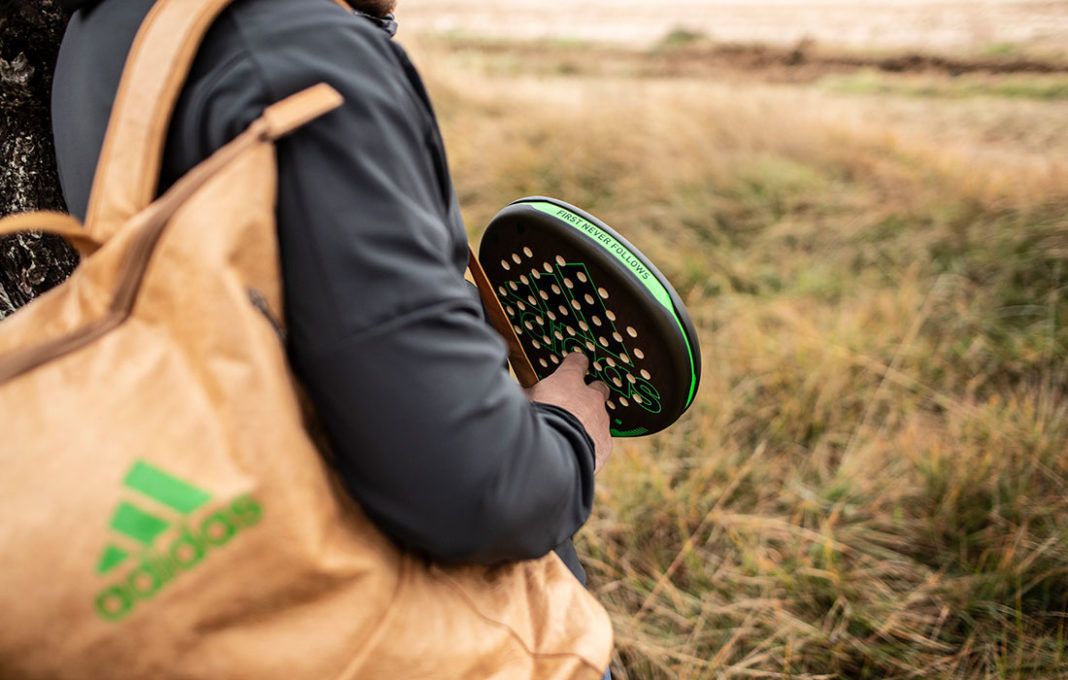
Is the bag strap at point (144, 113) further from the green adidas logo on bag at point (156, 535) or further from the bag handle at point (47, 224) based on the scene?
the green adidas logo on bag at point (156, 535)

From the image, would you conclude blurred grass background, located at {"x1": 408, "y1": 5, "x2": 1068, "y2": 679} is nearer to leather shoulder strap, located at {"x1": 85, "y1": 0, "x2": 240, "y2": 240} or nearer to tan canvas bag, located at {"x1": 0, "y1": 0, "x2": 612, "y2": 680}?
tan canvas bag, located at {"x1": 0, "y1": 0, "x2": 612, "y2": 680}

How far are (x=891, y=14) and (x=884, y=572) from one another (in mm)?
17334

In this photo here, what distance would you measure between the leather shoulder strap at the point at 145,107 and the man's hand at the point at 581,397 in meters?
0.54

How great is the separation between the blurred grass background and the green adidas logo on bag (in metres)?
1.37

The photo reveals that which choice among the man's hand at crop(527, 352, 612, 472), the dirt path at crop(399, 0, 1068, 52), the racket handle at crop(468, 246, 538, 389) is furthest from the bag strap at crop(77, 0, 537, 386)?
the dirt path at crop(399, 0, 1068, 52)

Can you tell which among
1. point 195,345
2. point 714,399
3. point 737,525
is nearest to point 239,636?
point 195,345

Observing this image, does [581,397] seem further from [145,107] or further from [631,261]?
[145,107]

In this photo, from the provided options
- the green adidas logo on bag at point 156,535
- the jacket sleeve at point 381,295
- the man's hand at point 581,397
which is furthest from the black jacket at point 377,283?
the man's hand at point 581,397

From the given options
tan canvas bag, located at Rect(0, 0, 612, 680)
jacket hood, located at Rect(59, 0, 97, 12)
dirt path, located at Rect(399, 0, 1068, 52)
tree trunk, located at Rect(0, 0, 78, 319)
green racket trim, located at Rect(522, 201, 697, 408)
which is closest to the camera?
tan canvas bag, located at Rect(0, 0, 612, 680)

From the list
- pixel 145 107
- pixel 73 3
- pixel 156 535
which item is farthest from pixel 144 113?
pixel 156 535

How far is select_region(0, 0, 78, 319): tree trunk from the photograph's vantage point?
1.19 m

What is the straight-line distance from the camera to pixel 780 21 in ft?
60.1

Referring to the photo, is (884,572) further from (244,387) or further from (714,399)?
(244,387)

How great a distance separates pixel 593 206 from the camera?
4.11m
